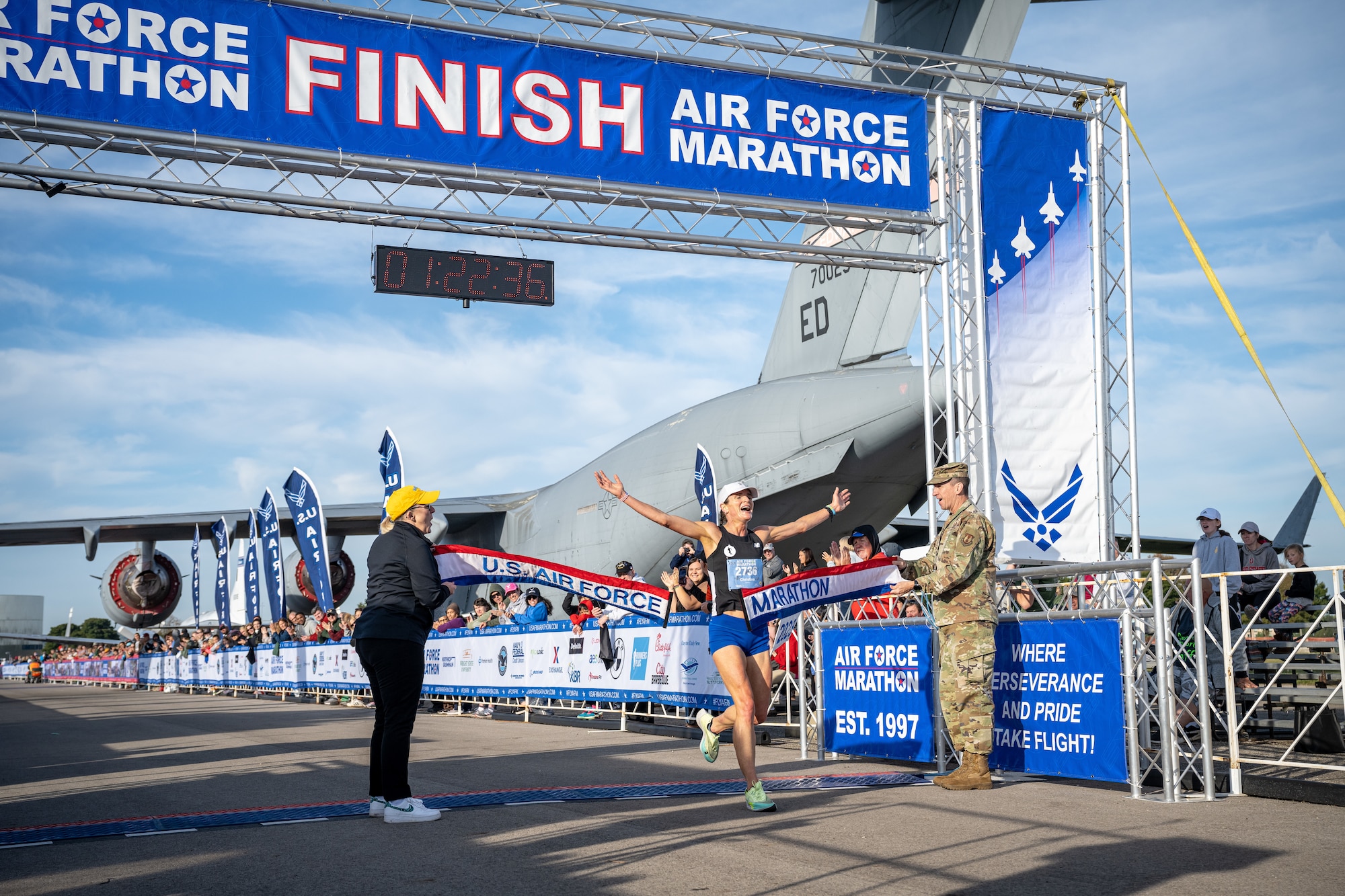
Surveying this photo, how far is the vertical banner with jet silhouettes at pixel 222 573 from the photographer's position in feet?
98.3

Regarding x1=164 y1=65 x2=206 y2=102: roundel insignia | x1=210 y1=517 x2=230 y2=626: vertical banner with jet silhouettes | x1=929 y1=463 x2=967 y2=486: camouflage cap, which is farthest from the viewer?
x1=210 y1=517 x2=230 y2=626: vertical banner with jet silhouettes

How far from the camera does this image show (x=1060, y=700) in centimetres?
706

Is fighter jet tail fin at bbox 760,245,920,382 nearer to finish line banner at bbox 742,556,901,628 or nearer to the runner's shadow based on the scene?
finish line banner at bbox 742,556,901,628

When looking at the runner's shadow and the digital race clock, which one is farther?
the digital race clock

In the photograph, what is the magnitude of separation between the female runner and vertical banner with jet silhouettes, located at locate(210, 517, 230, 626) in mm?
26066

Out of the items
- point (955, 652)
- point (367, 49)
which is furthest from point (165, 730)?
point (955, 652)

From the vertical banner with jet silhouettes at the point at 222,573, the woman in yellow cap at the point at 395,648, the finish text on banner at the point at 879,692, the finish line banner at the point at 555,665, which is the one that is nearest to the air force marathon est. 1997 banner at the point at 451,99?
the finish line banner at the point at 555,665

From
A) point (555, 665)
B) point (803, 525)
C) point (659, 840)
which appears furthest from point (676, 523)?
point (555, 665)

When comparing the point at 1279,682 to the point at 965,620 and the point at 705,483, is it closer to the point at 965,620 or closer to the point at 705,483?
the point at 965,620

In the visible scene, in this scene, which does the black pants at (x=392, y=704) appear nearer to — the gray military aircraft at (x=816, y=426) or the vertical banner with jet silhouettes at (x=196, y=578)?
the gray military aircraft at (x=816, y=426)

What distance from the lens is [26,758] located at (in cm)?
1007

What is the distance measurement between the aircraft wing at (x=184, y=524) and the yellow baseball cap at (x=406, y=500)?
24.2m

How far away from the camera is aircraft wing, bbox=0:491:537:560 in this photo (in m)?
31.4

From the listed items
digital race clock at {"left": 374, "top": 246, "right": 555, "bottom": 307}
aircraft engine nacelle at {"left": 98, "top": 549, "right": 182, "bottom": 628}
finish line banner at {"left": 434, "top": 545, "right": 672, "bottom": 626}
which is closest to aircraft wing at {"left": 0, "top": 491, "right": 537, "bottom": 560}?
aircraft engine nacelle at {"left": 98, "top": 549, "right": 182, "bottom": 628}
